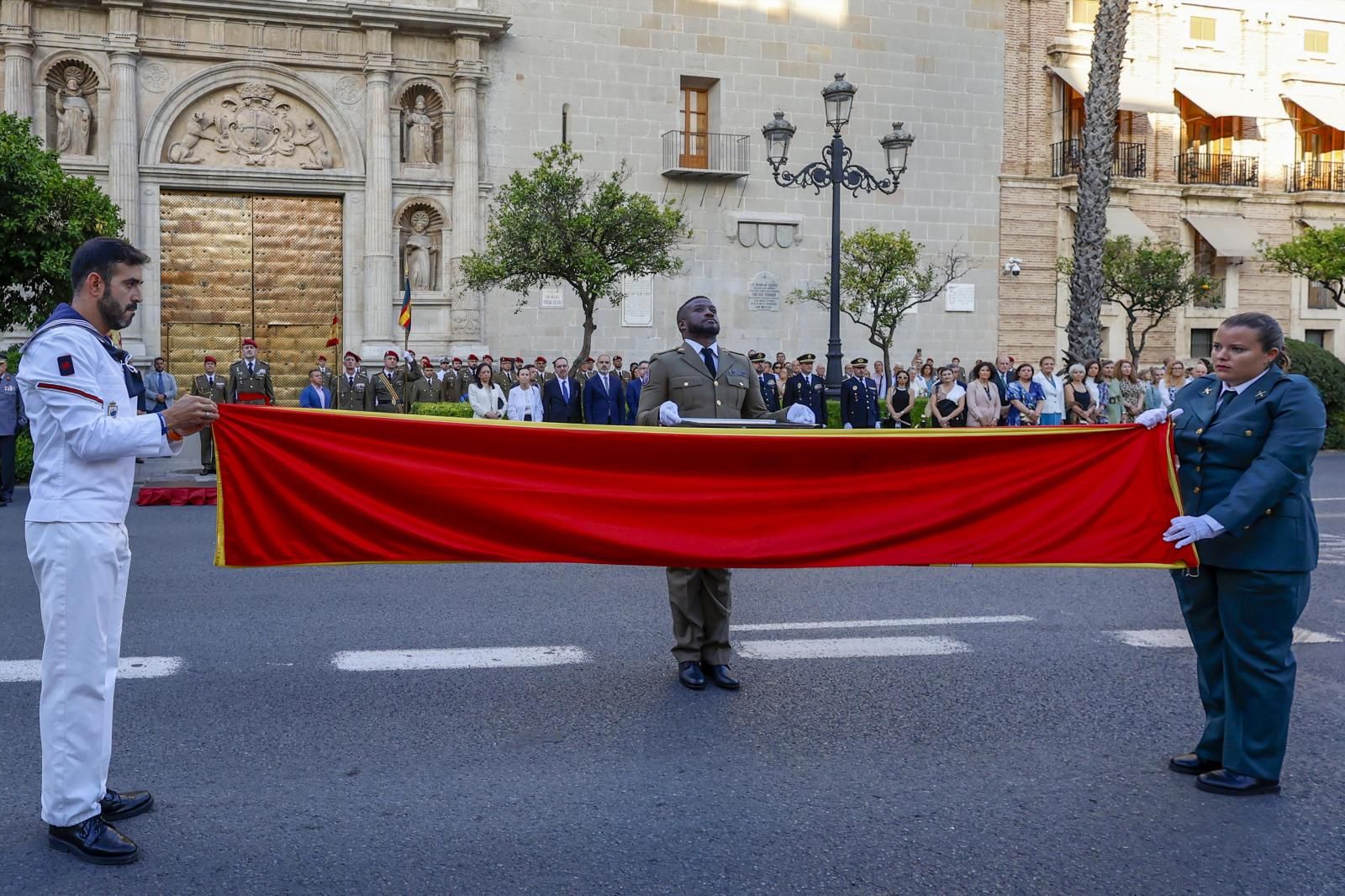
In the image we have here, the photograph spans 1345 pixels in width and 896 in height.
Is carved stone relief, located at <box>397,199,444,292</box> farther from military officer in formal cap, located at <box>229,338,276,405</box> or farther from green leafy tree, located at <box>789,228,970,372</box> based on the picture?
military officer in formal cap, located at <box>229,338,276,405</box>

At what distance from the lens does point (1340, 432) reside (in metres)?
27.0

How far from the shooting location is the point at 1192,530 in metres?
4.97

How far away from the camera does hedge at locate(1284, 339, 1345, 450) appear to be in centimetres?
2694

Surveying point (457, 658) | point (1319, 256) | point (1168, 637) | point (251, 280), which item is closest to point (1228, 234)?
point (1319, 256)

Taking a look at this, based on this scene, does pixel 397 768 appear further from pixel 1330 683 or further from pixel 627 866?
pixel 1330 683

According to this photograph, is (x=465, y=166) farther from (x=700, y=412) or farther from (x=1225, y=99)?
(x=700, y=412)

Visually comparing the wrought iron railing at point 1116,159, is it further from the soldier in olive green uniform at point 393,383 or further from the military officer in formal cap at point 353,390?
the military officer in formal cap at point 353,390

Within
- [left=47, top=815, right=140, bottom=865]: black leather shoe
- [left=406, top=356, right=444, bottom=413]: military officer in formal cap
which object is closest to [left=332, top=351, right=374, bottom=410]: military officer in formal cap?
[left=406, top=356, right=444, bottom=413]: military officer in formal cap

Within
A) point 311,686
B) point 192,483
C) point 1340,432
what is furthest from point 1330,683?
point 1340,432

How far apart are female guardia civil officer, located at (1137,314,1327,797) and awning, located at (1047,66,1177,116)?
34323mm

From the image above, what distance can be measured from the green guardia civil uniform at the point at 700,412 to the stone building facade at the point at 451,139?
82.1 ft

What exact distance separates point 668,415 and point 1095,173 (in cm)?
2162

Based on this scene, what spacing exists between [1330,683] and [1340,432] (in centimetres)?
2272

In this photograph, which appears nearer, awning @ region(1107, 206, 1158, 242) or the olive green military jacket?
the olive green military jacket
